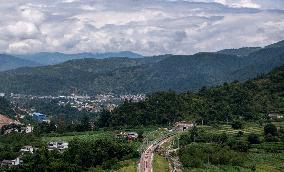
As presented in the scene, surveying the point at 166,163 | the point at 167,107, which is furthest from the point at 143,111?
the point at 166,163

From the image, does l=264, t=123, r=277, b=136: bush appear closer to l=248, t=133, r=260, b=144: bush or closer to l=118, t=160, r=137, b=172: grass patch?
l=248, t=133, r=260, b=144: bush

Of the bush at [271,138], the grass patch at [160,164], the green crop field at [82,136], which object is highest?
the bush at [271,138]

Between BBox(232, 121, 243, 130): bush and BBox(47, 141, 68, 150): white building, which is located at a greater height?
BBox(232, 121, 243, 130): bush

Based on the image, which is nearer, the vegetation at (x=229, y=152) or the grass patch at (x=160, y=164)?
the grass patch at (x=160, y=164)

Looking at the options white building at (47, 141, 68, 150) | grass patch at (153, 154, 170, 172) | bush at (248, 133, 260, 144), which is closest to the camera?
grass patch at (153, 154, 170, 172)

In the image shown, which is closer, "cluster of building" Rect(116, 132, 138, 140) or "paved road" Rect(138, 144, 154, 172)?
"paved road" Rect(138, 144, 154, 172)

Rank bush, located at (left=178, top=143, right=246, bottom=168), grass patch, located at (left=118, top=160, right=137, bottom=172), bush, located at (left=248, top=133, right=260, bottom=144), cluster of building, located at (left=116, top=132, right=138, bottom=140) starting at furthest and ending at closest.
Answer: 1. cluster of building, located at (left=116, top=132, right=138, bottom=140)
2. bush, located at (left=248, top=133, right=260, bottom=144)
3. bush, located at (left=178, top=143, right=246, bottom=168)
4. grass patch, located at (left=118, top=160, right=137, bottom=172)

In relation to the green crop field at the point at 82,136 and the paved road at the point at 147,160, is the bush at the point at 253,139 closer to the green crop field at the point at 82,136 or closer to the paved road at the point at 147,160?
the paved road at the point at 147,160

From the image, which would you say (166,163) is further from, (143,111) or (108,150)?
(143,111)

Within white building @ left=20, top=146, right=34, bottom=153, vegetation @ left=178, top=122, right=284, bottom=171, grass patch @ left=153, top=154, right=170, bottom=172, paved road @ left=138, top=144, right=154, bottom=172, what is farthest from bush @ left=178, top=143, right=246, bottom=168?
white building @ left=20, top=146, right=34, bottom=153

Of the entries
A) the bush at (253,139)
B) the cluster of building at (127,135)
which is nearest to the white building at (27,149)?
the cluster of building at (127,135)
